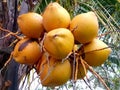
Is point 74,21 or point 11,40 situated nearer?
point 74,21

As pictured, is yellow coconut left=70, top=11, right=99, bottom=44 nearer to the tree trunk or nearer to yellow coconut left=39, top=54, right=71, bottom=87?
yellow coconut left=39, top=54, right=71, bottom=87

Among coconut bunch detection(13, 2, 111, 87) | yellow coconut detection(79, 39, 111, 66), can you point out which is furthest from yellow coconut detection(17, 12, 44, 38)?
yellow coconut detection(79, 39, 111, 66)

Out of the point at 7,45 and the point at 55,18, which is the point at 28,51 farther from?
the point at 7,45

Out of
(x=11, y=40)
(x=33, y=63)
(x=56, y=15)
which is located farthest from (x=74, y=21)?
(x=11, y=40)

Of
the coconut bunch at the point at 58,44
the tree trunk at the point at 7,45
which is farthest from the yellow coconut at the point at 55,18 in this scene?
the tree trunk at the point at 7,45

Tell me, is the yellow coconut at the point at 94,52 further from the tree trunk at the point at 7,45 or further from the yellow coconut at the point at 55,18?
the tree trunk at the point at 7,45

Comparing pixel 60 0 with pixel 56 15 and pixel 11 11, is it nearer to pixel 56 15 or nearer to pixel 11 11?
pixel 11 11

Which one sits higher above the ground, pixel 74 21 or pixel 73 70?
pixel 74 21
